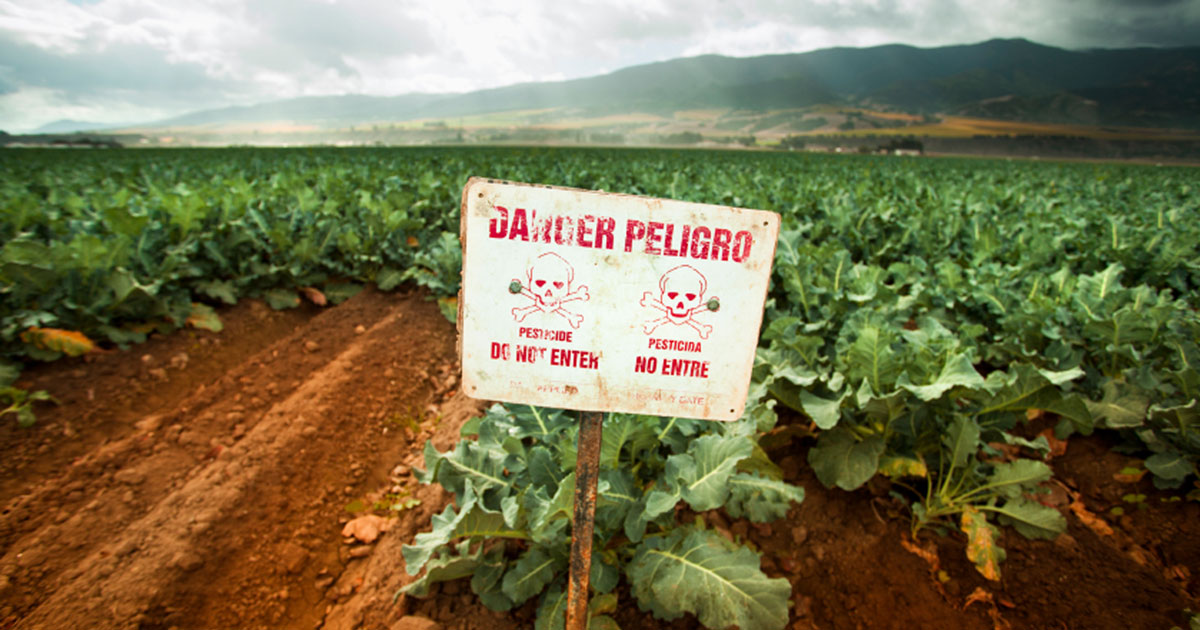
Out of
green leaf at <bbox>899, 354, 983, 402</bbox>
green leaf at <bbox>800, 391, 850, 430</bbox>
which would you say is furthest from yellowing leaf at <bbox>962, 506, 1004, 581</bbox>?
green leaf at <bbox>800, 391, 850, 430</bbox>

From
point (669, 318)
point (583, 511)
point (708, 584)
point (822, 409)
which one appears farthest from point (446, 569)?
point (822, 409)

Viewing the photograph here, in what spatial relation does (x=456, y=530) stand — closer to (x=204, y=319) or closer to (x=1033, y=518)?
(x=1033, y=518)

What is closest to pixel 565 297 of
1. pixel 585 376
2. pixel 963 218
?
pixel 585 376

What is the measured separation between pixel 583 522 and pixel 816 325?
212 cm

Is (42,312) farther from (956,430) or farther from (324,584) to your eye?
(956,430)

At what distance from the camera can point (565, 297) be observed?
1.35 m

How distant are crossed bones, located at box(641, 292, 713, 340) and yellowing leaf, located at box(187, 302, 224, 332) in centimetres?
449

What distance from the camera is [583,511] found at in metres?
1.58

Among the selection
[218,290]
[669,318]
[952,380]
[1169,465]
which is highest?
[669,318]

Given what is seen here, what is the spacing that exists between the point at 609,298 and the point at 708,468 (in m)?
0.93

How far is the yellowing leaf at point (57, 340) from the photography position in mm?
3619

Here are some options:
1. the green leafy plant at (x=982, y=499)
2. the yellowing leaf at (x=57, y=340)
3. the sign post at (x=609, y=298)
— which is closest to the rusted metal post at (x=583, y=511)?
the sign post at (x=609, y=298)

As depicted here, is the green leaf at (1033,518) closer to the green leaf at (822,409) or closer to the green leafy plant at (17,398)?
the green leaf at (822,409)

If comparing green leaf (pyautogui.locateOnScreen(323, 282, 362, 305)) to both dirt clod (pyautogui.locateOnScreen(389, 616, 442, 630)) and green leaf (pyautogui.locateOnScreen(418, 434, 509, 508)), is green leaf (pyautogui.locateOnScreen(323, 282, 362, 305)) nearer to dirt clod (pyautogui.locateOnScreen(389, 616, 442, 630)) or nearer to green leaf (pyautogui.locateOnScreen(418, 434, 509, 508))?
green leaf (pyautogui.locateOnScreen(418, 434, 509, 508))
